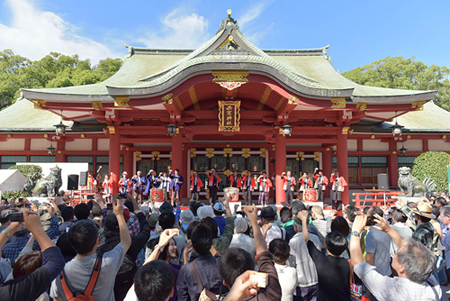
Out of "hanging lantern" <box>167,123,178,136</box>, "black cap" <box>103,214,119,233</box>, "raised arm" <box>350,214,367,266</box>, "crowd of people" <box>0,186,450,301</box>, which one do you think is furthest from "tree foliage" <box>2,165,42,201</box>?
"raised arm" <box>350,214,367,266</box>

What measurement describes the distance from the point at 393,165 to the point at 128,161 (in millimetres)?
14302

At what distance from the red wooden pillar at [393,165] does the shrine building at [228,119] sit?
0.18 feet

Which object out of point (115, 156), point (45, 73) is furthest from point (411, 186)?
point (45, 73)

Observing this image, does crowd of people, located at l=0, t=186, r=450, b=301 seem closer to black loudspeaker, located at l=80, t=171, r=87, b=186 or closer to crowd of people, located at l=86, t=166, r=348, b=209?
crowd of people, located at l=86, t=166, r=348, b=209

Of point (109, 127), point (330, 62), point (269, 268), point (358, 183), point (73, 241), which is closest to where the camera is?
point (269, 268)

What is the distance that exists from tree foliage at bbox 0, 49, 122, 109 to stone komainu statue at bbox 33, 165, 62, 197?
21.1 m

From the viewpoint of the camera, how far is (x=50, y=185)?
11844 millimetres

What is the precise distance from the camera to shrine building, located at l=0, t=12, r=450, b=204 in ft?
34.4

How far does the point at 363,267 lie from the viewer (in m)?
2.32

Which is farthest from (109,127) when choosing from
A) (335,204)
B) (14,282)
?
(14,282)

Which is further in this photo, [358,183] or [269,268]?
[358,183]

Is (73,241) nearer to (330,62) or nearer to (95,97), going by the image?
(95,97)

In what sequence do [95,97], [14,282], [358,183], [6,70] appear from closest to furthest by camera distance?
[14,282] < [95,97] < [358,183] < [6,70]

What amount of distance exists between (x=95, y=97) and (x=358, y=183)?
45.7ft
